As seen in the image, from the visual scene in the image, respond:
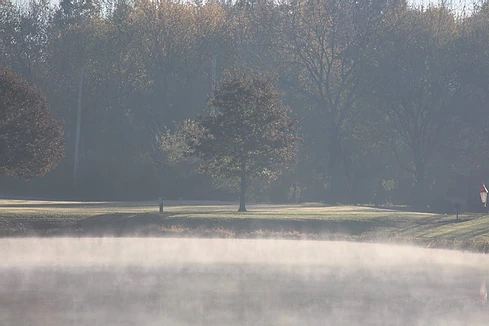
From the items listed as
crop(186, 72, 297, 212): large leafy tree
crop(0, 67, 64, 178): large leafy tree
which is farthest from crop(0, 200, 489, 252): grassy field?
crop(186, 72, 297, 212): large leafy tree

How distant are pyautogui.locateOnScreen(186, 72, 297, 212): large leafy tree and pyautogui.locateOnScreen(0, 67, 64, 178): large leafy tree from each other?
28.8 feet

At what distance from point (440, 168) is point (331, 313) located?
7433 cm

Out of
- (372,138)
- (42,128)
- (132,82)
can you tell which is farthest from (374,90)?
(42,128)

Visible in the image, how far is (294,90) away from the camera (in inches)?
3844

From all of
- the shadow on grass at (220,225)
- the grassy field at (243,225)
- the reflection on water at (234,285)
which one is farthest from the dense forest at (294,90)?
the reflection on water at (234,285)

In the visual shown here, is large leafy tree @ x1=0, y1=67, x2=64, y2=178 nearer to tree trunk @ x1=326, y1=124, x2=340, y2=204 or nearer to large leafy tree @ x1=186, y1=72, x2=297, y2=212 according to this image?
large leafy tree @ x1=186, y1=72, x2=297, y2=212

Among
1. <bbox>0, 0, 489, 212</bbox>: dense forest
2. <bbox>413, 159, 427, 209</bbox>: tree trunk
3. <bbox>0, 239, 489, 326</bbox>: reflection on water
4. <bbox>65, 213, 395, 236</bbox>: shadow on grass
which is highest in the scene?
<bbox>0, 0, 489, 212</bbox>: dense forest

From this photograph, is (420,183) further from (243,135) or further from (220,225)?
(220,225)

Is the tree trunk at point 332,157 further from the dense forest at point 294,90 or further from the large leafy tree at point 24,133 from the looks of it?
the large leafy tree at point 24,133

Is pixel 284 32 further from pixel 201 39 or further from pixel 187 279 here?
pixel 187 279

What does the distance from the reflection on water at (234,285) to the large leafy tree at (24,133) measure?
1788cm

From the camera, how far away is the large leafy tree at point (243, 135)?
59750mm

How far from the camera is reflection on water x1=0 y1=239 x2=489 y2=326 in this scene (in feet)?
70.4

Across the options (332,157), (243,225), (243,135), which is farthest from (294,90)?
(243,225)
